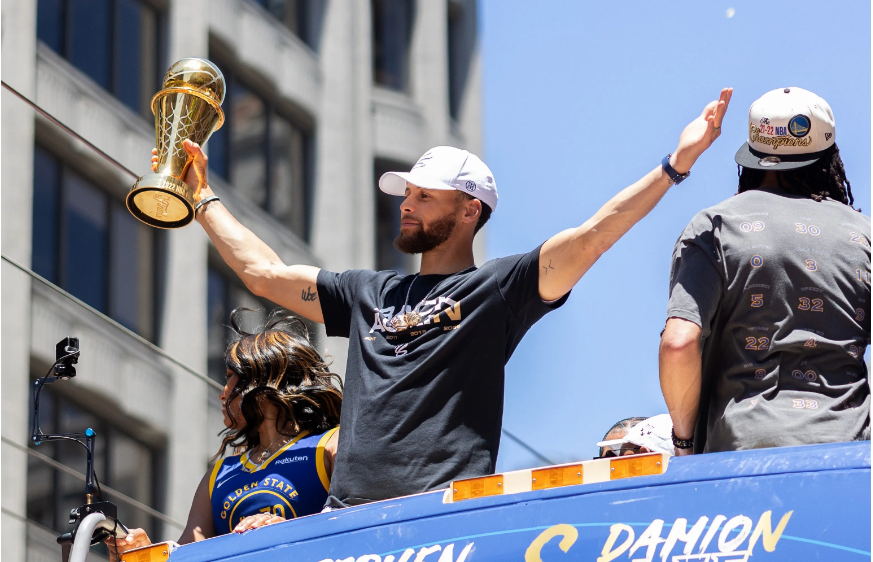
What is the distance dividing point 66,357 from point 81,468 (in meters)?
10.3

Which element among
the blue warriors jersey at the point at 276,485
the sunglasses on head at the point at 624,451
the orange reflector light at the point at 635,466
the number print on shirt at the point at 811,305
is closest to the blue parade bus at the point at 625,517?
the orange reflector light at the point at 635,466

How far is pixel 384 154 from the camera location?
67.5 ft

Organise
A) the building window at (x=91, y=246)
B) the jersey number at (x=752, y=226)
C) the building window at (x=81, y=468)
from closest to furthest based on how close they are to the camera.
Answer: the jersey number at (x=752, y=226) → the building window at (x=81, y=468) → the building window at (x=91, y=246)

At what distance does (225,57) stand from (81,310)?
194 inches

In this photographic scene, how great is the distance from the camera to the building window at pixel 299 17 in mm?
19797

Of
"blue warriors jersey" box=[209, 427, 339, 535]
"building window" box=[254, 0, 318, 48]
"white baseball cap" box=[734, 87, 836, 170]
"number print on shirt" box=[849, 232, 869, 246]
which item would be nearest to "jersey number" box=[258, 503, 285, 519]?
"blue warriors jersey" box=[209, 427, 339, 535]

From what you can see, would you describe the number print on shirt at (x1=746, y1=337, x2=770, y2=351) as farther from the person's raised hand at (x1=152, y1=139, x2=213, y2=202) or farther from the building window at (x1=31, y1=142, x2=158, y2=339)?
the building window at (x1=31, y1=142, x2=158, y2=339)

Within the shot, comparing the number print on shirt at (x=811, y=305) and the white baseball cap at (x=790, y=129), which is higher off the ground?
the white baseball cap at (x=790, y=129)

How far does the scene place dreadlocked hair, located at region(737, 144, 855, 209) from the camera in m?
4.31

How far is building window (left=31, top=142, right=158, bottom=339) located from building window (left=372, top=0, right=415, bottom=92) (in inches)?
225

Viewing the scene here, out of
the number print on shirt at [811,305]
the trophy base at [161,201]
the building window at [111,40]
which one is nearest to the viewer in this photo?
the number print on shirt at [811,305]

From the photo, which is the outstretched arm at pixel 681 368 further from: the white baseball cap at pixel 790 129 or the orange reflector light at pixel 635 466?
the white baseball cap at pixel 790 129

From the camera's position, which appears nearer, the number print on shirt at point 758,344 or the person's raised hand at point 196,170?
the number print on shirt at point 758,344

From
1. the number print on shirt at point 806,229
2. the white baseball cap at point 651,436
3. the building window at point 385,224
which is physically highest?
the building window at point 385,224
